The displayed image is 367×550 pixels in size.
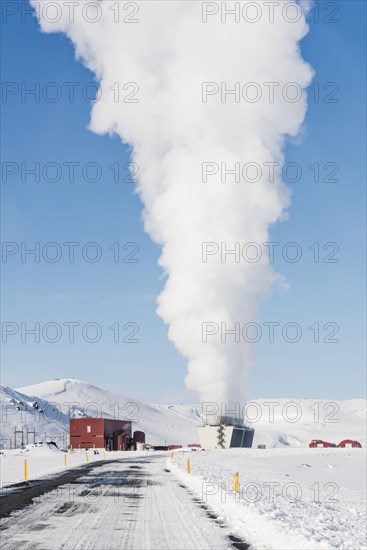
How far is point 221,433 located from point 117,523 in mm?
93555

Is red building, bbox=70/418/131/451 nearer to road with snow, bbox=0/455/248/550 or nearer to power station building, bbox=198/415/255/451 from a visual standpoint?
power station building, bbox=198/415/255/451

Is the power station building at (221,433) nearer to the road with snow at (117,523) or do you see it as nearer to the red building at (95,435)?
the red building at (95,435)

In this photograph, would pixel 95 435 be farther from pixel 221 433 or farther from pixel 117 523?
pixel 117 523

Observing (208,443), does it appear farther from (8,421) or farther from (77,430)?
(8,421)

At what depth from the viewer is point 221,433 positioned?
105 m

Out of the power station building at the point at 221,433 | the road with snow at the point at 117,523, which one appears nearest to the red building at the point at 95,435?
the power station building at the point at 221,433

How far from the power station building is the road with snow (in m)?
84.1

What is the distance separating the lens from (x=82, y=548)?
36.9ft

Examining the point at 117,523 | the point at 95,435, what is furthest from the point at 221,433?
the point at 117,523

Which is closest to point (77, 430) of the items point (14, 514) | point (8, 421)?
point (8, 421)

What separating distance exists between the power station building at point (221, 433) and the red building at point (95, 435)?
1531 centimetres

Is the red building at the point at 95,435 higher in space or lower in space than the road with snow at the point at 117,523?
lower

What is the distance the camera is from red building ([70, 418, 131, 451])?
10362 centimetres

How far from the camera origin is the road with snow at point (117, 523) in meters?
11.6
